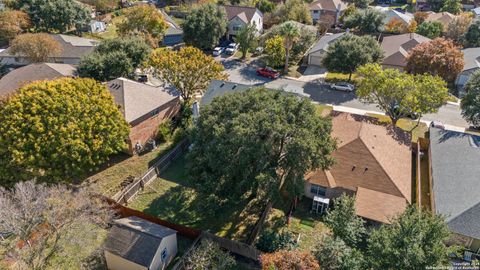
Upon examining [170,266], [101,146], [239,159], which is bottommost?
[170,266]

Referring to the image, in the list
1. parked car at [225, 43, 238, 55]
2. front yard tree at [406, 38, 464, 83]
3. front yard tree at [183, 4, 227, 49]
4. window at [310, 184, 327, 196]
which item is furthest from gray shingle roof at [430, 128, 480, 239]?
front yard tree at [183, 4, 227, 49]

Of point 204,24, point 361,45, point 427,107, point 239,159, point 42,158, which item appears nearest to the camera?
point 239,159

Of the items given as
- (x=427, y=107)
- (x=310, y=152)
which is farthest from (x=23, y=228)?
(x=427, y=107)

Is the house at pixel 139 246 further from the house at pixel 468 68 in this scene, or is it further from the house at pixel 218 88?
the house at pixel 468 68

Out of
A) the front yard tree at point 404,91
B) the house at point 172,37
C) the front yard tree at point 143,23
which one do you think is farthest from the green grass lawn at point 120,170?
the house at point 172,37

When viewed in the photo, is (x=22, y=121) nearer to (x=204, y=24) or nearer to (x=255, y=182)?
(x=255, y=182)

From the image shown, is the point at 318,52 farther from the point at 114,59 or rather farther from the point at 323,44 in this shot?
the point at 114,59
